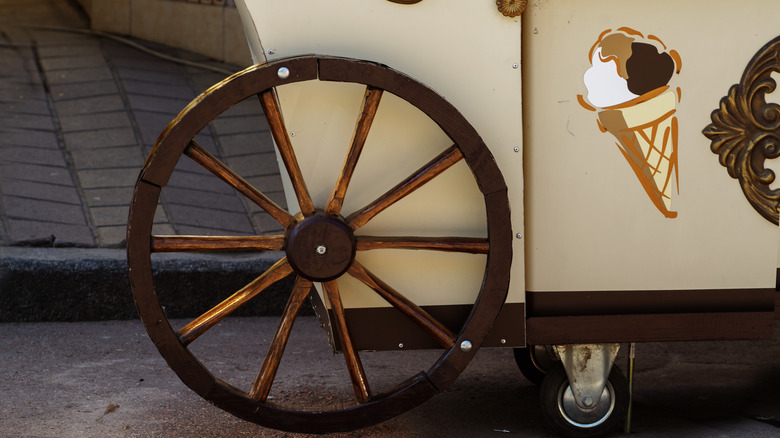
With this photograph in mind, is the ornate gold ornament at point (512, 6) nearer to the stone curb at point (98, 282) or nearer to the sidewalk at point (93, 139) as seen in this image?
the stone curb at point (98, 282)

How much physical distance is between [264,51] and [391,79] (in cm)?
30

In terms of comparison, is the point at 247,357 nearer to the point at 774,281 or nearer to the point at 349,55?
the point at 349,55

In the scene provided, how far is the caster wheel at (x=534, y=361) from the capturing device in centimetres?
275

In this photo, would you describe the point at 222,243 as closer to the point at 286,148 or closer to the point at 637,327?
the point at 286,148

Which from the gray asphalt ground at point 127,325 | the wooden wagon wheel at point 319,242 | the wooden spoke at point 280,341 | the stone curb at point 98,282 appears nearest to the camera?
the wooden wagon wheel at point 319,242

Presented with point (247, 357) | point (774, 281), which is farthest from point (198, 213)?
point (774, 281)

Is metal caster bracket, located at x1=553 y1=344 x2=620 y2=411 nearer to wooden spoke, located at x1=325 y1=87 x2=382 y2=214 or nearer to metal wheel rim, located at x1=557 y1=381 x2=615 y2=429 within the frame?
metal wheel rim, located at x1=557 y1=381 x2=615 y2=429

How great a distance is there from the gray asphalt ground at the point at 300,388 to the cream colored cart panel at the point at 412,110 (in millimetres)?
525

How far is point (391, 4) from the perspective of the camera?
85.4 inches

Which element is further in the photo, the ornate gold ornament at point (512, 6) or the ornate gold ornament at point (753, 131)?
the ornate gold ornament at point (753, 131)

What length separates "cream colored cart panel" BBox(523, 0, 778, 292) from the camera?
2221mm

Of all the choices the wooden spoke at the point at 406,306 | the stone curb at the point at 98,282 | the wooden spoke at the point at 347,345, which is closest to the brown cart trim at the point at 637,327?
the wooden spoke at the point at 406,306

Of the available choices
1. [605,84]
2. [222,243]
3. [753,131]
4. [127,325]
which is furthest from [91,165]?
[753,131]

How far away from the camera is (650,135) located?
7.43 feet
